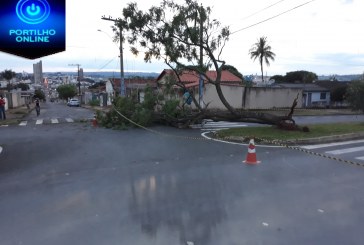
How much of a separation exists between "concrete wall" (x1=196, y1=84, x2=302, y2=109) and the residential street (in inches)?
906

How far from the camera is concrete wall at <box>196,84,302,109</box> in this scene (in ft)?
113

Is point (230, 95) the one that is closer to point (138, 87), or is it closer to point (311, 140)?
point (138, 87)

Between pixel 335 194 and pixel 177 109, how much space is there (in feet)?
42.6

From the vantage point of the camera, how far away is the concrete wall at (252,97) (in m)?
34.4

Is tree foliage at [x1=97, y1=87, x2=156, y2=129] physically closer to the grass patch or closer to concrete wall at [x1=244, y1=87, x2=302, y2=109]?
the grass patch

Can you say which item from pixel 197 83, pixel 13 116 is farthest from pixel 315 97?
pixel 13 116

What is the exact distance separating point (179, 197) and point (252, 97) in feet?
100

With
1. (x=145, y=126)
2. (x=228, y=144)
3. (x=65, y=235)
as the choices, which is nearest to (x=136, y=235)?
(x=65, y=235)

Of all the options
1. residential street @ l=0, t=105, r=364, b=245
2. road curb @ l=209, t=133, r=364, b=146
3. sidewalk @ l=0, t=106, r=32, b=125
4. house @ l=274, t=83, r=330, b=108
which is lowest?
sidewalk @ l=0, t=106, r=32, b=125

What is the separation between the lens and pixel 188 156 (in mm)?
10578

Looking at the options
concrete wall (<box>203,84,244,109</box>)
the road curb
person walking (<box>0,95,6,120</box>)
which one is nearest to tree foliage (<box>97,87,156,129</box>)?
the road curb

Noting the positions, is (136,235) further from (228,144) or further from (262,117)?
(262,117)

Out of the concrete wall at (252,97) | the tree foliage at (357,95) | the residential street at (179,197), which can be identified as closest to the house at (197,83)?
the concrete wall at (252,97)

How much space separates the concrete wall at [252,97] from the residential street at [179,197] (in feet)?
75.5
